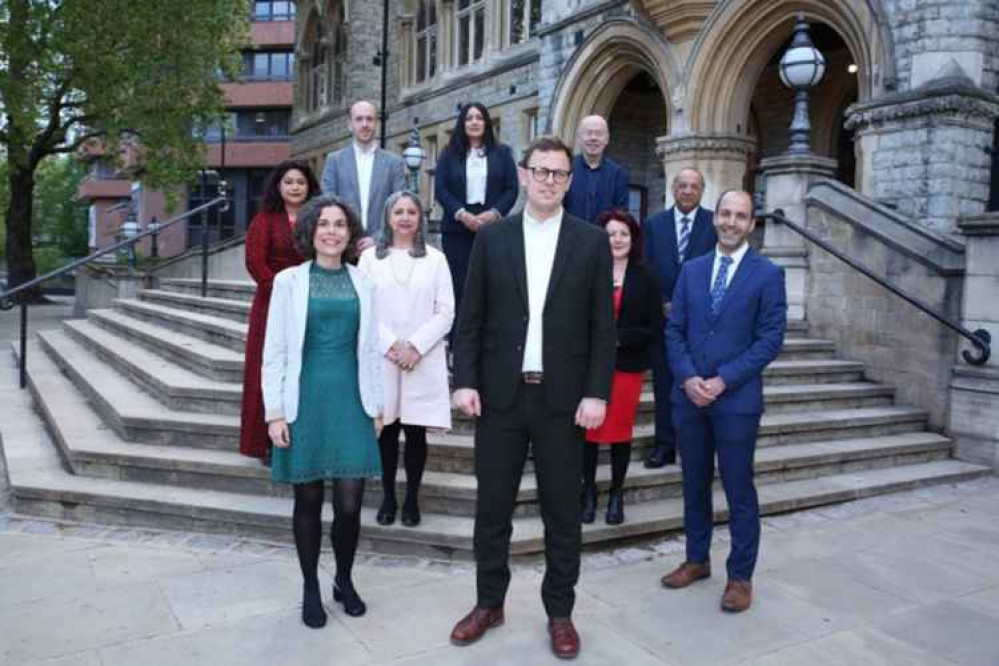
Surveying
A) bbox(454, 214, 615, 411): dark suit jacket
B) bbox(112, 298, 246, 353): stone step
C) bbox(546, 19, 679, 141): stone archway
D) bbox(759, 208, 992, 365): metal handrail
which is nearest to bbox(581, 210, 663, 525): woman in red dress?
bbox(454, 214, 615, 411): dark suit jacket

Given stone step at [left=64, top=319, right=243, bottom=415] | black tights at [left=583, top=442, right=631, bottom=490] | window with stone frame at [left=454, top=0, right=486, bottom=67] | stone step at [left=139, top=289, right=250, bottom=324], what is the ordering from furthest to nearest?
window with stone frame at [left=454, top=0, right=486, bottom=67]
stone step at [left=139, top=289, right=250, bottom=324]
stone step at [left=64, top=319, right=243, bottom=415]
black tights at [left=583, top=442, right=631, bottom=490]

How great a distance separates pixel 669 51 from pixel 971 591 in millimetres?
10789

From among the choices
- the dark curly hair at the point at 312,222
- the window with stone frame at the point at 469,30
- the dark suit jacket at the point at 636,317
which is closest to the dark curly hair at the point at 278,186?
the dark curly hair at the point at 312,222

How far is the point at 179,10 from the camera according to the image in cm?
1970

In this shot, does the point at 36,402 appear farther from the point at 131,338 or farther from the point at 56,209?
the point at 56,209

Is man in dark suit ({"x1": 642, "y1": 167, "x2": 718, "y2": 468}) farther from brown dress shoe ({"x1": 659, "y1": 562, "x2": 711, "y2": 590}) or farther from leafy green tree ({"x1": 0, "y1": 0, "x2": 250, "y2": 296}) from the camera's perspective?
leafy green tree ({"x1": 0, "y1": 0, "x2": 250, "y2": 296})

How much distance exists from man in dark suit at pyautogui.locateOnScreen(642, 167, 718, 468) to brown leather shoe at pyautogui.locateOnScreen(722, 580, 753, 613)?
159cm

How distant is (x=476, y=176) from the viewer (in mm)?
5520

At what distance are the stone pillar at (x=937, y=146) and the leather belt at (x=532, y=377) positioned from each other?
300 inches

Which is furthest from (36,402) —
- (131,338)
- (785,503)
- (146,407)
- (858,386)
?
(858,386)

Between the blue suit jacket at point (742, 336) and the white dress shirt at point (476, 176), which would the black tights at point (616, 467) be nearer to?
the blue suit jacket at point (742, 336)

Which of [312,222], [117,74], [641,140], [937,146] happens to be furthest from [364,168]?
[117,74]

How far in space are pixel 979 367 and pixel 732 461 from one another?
155 inches

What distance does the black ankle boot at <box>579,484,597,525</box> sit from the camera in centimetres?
493
